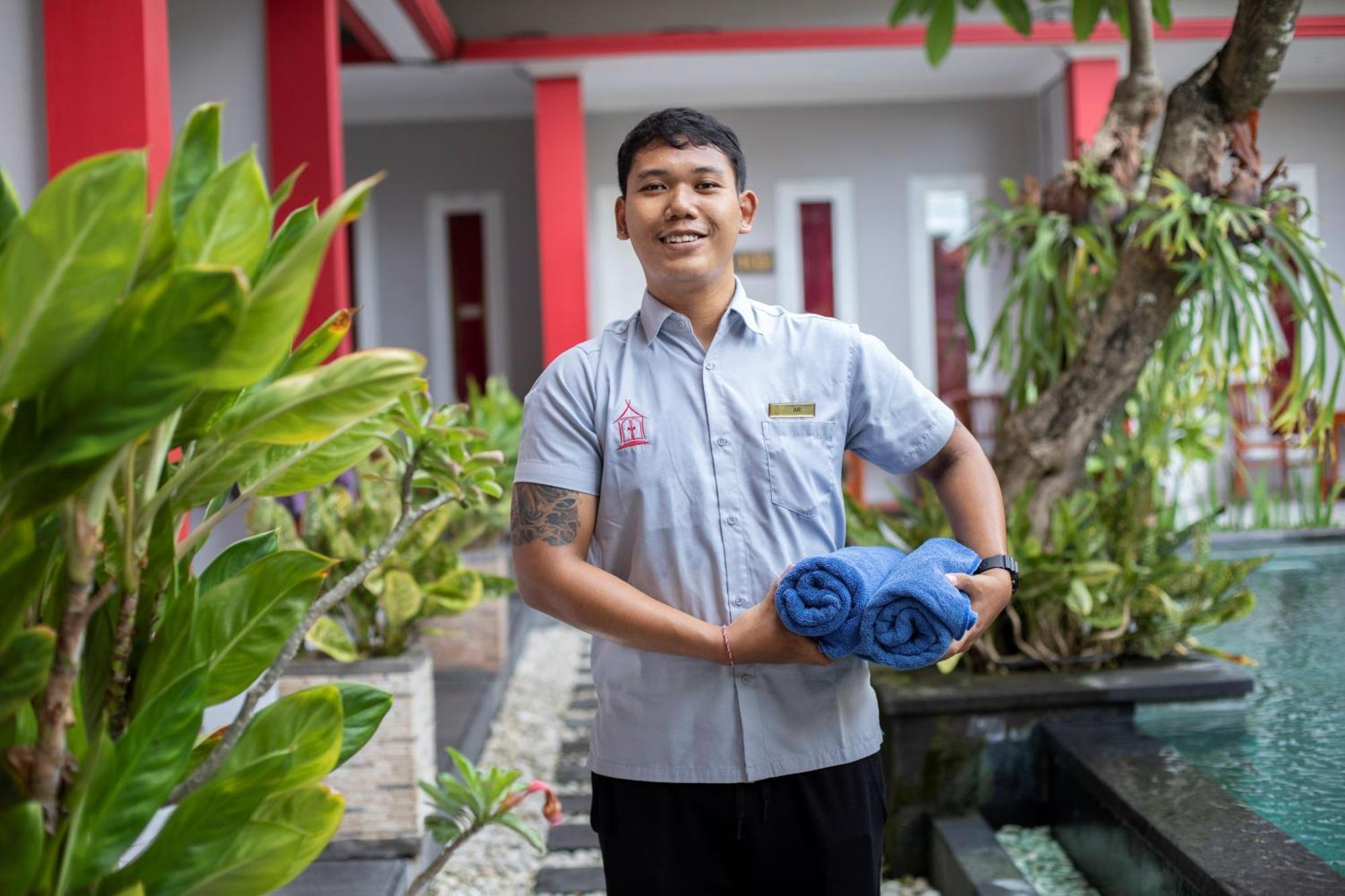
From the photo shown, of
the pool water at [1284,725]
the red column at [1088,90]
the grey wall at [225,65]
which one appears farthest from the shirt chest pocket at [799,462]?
the red column at [1088,90]

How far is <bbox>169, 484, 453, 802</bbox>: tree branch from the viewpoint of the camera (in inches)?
47.9

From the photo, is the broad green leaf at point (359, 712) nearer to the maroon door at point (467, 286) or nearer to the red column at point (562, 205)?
the red column at point (562, 205)

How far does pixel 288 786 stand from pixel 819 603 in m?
0.62

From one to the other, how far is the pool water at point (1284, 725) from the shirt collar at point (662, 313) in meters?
1.40

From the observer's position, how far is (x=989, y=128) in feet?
30.9

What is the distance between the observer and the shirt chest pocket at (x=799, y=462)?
1608mm

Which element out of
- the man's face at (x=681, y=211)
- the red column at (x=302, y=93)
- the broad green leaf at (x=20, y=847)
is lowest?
the broad green leaf at (x=20, y=847)

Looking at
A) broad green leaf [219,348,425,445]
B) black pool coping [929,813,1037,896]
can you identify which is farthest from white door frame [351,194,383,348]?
broad green leaf [219,348,425,445]

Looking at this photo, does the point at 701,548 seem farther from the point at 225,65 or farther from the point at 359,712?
the point at 225,65

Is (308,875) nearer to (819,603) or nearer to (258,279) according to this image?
(819,603)

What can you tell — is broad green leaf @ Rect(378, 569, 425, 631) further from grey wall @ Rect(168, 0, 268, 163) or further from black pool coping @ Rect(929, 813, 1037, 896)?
grey wall @ Rect(168, 0, 268, 163)

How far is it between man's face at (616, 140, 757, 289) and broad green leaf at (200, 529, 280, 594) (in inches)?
22.7

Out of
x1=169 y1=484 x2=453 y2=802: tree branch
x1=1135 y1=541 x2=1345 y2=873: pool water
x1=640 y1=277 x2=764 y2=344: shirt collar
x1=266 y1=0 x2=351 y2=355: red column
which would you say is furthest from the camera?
x1=266 y1=0 x2=351 y2=355: red column

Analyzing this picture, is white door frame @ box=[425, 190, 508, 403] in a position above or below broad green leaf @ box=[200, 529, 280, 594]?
above
